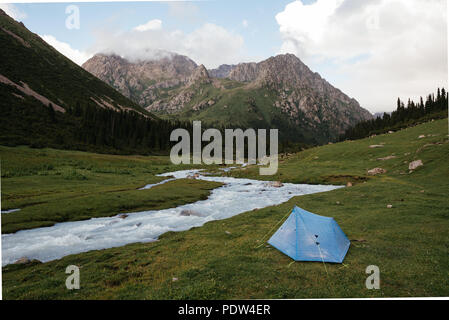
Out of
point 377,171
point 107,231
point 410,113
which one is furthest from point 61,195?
point 410,113

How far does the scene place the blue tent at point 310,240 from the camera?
46.2ft

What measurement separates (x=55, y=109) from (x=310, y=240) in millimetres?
146886

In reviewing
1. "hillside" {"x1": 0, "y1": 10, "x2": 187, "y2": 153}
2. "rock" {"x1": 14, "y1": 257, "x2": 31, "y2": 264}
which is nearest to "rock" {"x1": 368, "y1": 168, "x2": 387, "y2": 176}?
"rock" {"x1": 14, "y1": 257, "x2": 31, "y2": 264}

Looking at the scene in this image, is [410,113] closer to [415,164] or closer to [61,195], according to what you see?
[415,164]

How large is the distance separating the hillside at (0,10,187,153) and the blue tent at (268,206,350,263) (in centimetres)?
9177

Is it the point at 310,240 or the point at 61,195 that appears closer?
the point at 310,240

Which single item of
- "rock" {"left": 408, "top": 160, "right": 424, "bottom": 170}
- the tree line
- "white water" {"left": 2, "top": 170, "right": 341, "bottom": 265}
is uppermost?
the tree line

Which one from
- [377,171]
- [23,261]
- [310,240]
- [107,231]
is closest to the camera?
[310,240]

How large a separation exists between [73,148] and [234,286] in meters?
100

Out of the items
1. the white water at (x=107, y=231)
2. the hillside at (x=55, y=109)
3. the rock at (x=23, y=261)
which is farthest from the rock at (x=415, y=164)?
the hillside at (x=55, y=109)

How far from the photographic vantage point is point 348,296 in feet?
34.4

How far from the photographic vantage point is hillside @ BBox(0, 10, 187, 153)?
9038 cm

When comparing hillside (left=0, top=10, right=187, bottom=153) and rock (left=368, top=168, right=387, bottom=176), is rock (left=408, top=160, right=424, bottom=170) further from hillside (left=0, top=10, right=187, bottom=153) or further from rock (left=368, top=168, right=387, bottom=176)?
hillside (left=0, top=10, right=187, bottom=153)

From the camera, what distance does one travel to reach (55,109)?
11894cm
